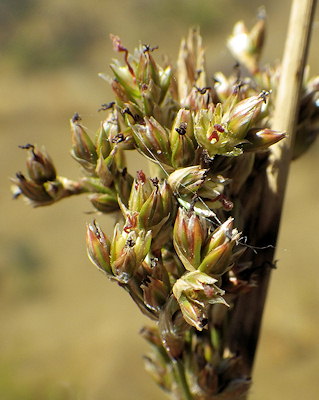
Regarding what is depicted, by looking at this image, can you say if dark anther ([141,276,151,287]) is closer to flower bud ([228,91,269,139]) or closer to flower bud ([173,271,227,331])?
flower bud ([173,271,227,331])

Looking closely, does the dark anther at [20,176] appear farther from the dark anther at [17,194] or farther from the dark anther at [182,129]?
the dark anther at [182,129]

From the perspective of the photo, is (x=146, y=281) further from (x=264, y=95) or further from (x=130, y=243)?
(x=264, y=95)

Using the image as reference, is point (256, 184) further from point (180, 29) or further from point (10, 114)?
point (180, 29)

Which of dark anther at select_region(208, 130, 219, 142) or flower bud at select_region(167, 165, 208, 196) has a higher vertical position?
dark anther at select_region(208, 130, 219, 142)

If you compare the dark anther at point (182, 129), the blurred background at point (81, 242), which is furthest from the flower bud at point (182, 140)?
the blurred background at point (81, 242)

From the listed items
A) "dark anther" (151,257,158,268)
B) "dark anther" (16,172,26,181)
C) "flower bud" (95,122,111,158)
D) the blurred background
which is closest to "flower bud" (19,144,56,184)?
"dark anther" (16,172,26,181)

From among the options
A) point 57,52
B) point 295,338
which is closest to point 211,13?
point 57,52
